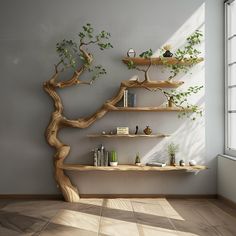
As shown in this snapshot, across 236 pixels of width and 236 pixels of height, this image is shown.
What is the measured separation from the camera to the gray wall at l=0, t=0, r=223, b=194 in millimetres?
5422

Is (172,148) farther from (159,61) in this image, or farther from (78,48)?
(78,48)

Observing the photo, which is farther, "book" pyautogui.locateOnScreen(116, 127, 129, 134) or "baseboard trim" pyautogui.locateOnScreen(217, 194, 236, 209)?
"book" pyautogui.locateOnScreen(116, 127, 129, 134)

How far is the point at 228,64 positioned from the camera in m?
5.36

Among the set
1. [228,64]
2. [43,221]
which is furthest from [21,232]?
[228,64]

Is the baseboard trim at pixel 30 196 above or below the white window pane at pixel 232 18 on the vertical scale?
below

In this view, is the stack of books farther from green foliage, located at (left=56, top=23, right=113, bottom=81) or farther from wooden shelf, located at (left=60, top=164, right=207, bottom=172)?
wooden shelf, located at (left=60, top=164, right=207, bottom=172)

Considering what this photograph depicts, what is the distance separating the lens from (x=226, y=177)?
5070 mm

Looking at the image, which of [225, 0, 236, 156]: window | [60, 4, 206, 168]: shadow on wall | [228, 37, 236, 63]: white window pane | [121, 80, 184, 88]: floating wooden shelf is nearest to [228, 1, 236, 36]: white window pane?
[225, 0, 236, 156]: window

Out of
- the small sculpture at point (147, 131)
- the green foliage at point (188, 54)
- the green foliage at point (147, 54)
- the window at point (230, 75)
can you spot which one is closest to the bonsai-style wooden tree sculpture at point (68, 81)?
the green foliage at point (147, 54)

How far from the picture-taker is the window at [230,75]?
5.23 meters

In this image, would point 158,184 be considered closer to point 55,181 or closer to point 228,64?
point 55,181

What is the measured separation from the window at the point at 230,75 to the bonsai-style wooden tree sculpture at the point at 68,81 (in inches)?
69.4

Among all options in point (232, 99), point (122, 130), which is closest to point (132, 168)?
point (122, 130)

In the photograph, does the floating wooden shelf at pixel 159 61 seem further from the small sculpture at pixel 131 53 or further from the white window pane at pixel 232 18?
the white window pane at pixel 232 18
